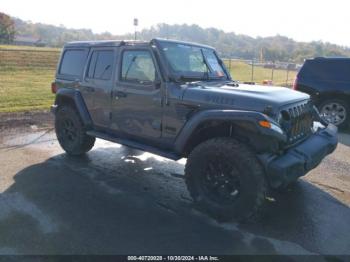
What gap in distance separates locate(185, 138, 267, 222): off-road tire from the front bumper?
0.43 feet

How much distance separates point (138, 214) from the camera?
4.07 meters

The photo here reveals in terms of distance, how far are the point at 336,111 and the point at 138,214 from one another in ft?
22.6

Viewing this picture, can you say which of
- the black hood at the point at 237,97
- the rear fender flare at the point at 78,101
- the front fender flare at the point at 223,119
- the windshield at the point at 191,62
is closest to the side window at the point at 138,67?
the windshield at the point at 191,62

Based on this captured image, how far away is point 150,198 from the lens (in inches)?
178

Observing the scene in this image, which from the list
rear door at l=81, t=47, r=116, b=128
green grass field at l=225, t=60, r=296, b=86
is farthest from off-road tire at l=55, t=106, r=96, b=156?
green grass field at l=225, t=60, r=296, b=86

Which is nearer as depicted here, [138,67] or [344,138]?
[138,67]

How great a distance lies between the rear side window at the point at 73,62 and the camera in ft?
19.3

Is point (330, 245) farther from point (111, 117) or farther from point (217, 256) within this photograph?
point (111, 117)

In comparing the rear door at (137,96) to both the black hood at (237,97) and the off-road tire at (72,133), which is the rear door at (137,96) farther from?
the off-road tire at (72,133)

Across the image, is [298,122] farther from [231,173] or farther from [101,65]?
[101,65]

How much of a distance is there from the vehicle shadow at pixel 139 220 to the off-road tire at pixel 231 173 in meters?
0.15

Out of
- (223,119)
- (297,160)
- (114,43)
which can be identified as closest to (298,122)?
(297,160)

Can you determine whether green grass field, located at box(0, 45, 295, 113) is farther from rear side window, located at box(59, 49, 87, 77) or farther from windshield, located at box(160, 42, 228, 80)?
windshield, located at box(160, 42, 228, 80)

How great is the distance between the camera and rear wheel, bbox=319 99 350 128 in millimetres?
8833
